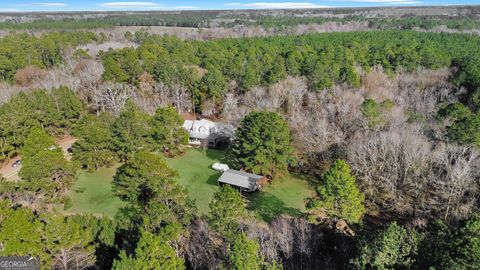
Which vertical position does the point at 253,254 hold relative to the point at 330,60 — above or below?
below

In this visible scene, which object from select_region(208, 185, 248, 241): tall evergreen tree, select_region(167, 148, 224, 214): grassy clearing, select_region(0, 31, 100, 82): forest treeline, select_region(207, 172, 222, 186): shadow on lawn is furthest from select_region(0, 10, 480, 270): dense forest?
select_region(207, 172, 222, 186): shadow on lawn

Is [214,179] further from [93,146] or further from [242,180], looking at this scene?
[93,146]

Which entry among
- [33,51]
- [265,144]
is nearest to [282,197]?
[265,144]

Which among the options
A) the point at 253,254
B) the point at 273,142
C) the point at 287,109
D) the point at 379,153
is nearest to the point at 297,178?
the point at 273,142

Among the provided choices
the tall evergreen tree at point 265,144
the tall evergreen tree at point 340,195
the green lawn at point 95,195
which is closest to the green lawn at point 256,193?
the tall evergreen tree at point 265,144

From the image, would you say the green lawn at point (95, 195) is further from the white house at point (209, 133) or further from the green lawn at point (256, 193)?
the white house at point (209, 133)

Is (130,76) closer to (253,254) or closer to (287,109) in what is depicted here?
(287,109)

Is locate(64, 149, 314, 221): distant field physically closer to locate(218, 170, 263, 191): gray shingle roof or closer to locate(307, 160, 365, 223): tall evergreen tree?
locate(218, 170, 263, 191): gray shingle roof
